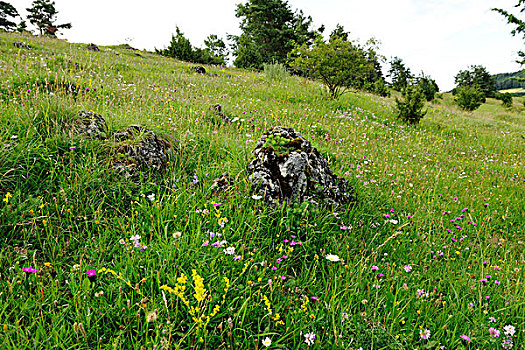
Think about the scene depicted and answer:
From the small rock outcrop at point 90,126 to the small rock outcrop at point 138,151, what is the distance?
0.21 m

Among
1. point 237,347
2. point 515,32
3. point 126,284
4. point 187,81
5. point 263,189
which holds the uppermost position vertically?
point 515,32

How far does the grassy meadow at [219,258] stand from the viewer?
1.72 m

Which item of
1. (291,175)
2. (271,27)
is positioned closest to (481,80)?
(271,27)

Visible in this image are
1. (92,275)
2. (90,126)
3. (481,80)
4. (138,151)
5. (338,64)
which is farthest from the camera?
(481,80)

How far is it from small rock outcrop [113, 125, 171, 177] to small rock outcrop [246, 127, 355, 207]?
120 centimetres

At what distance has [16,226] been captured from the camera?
2291 mm

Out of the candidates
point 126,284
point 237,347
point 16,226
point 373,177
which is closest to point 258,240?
point 237,347

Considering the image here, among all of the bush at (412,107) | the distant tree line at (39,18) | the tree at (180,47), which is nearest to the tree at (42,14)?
the distant tree line at (39,18)

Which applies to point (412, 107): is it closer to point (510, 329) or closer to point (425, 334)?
point (510, 329)

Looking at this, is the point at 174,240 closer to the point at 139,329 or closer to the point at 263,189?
the point at 139,329

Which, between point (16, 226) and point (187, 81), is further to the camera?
point (187, 81)

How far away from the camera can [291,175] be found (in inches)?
120

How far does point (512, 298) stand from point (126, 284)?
3.21 meters

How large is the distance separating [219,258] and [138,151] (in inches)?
74.8
